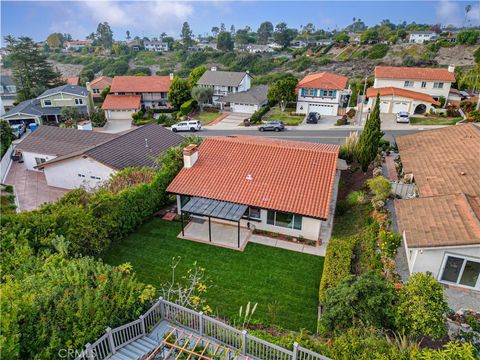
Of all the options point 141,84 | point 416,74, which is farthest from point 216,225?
point 141,84

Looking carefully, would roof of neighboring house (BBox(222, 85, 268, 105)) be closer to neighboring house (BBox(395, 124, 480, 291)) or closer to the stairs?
neighboring house (BBox(395, 124, 480, 291))

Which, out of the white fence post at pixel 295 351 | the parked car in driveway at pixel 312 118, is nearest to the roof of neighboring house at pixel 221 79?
the parked car in driveway at pixel 312 118

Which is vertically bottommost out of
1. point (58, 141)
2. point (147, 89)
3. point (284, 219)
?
point (284, 219)

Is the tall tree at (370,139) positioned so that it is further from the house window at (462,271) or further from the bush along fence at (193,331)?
the bush along fence at (193,331)

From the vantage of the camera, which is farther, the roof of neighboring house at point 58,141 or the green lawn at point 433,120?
the green lawn at point 433,120

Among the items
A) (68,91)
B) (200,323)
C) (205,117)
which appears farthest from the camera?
(205,117)

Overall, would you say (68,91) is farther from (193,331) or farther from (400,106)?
(193,331)
